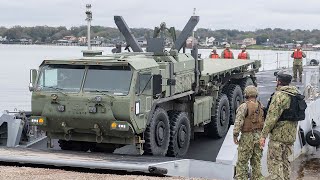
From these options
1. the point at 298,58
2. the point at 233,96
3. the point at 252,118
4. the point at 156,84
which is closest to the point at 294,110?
the point at 252,118

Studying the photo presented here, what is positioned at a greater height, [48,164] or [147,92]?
[147,92]

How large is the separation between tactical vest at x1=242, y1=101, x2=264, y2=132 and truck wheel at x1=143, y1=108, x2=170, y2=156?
188 centimetres

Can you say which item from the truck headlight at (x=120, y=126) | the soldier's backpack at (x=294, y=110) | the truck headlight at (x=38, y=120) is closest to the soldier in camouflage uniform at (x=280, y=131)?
the soldier's backpack at (x=294, y=110)

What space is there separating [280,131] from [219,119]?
16.1ft

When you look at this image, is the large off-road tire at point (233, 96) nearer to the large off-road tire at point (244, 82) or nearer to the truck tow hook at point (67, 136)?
the large off-road tire at point (244, 82)

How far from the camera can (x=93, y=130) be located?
8656mm

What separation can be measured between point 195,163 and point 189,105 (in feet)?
8.11

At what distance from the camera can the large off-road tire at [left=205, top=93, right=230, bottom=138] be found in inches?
467

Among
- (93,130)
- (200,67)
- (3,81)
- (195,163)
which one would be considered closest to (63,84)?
(93,130)

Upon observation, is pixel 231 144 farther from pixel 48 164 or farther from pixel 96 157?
pixel 48 164

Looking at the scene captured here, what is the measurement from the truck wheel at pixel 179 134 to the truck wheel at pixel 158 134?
209mm

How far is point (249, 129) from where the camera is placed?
746 centimetres

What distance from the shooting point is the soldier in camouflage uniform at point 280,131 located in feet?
23.1

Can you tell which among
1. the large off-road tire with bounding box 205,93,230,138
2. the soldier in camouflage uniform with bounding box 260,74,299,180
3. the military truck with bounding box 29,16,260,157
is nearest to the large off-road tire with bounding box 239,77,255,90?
the large off-road tire with bounding box 205,93,230,138
